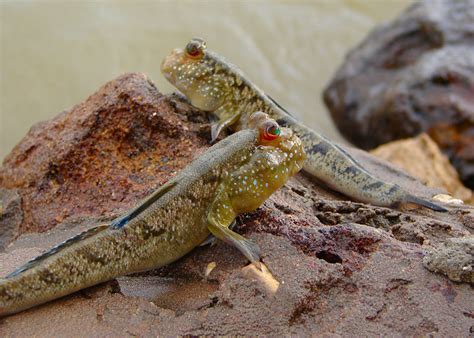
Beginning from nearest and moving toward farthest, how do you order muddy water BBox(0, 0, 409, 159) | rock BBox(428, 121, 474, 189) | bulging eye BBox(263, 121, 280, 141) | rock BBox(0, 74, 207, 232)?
bulging eye BBox(263, 121, 280, 141) < rock BBox(0, 74, 207, 232) < rock BBox(428, 121, 474, 189) < muddy water BBox(0, 0, 409, 159)

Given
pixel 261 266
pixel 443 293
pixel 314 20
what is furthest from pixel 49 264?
pixel 314 20

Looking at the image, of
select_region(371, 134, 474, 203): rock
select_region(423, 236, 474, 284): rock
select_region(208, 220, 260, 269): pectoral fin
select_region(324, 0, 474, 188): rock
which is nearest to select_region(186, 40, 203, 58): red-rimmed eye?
select_region(208, 220, 260, 269): pectoral fin

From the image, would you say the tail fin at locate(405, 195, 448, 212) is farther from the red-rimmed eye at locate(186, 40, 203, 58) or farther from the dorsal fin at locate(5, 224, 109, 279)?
the dorsal fin at locate(5, 224, 109, 279)

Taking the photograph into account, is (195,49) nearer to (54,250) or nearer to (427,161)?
(54,250)

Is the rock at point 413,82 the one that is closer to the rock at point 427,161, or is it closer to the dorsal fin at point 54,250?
the rock at point 427,161

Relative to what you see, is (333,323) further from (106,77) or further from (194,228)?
(106,77)

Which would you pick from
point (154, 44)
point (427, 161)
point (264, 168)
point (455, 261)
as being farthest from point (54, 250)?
point (154, 44)
